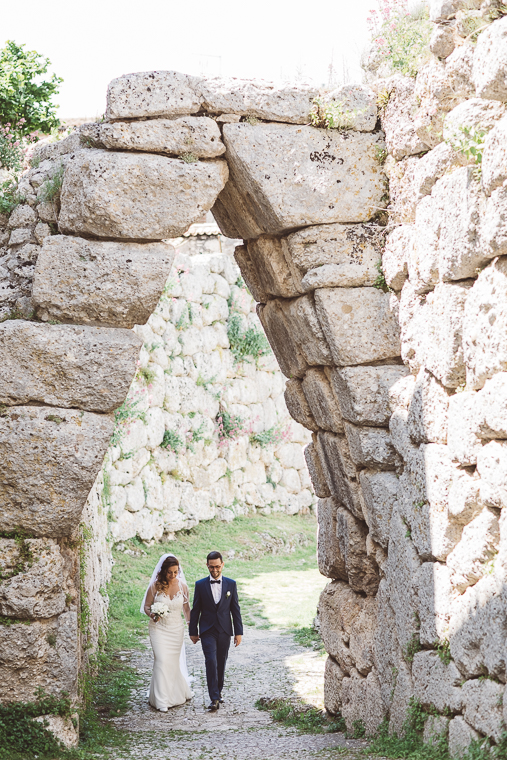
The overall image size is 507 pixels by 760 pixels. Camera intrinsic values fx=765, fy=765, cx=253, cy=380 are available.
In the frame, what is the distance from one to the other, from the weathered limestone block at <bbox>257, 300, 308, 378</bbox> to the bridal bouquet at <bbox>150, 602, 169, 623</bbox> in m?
2.49

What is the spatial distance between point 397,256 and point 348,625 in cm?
288

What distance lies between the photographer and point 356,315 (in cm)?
540

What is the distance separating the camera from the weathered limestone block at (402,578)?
4809mm

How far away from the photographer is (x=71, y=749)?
5.07m

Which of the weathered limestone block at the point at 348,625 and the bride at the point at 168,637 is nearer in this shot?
the weathered limestone block at the point at 348,625

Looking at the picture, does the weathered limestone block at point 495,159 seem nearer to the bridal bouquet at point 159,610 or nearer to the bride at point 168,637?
the bride at point 168,637

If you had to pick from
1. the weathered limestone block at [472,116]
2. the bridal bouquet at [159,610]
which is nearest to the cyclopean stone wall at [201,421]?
the bridal bouquet at [159,610]

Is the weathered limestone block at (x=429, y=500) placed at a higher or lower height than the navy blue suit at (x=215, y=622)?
higher

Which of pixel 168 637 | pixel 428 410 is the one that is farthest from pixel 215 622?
pixel 428 410

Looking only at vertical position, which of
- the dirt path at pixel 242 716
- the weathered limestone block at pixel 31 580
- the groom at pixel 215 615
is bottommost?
the dirt path at pixel 242 716

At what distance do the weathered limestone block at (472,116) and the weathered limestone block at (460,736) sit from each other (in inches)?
119

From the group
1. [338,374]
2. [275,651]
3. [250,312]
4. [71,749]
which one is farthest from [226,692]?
[250,312]

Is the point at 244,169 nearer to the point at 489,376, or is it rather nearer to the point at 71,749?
the point at 489,376

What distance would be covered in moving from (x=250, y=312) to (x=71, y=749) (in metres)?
11.1
